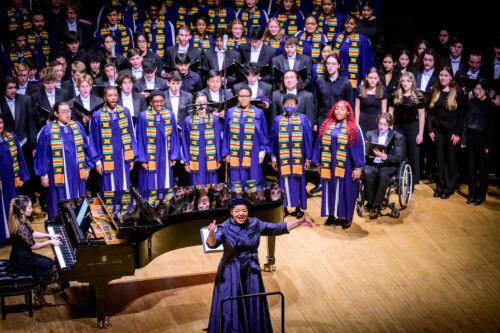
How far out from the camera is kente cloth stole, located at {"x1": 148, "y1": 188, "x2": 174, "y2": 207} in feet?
22.9

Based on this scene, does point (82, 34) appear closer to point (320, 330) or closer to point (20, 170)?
point (20, 170)

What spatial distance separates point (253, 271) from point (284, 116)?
3.27 meters

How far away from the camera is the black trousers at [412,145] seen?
392 inches

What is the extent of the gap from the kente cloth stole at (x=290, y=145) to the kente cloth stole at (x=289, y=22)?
8.80ft

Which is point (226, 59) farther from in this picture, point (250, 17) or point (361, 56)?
point (361, 56)

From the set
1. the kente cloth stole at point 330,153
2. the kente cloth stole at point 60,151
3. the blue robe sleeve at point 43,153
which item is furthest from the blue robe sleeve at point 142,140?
the kente cloth stole at point 330,153

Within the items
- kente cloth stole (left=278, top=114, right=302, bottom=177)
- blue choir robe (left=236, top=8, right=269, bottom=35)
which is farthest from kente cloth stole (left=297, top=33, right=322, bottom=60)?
kente cloth stole (left=278, top=114, right=302, bottom=177)

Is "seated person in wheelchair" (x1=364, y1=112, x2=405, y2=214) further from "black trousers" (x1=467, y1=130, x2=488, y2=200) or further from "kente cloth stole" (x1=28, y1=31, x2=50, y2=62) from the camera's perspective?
"kente cloth stole" (x1=28, y1=31, x2=50, y2=62)

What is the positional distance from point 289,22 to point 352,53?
113 cm

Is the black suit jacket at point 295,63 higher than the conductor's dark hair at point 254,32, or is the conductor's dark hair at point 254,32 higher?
the conductor's dark hair at point 254,32

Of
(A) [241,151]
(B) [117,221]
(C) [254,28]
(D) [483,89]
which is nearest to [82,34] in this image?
(C) [254,28]

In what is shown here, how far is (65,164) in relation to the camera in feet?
28.2

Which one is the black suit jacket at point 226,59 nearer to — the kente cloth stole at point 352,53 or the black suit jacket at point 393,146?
the kente cloth stole at point 352,53

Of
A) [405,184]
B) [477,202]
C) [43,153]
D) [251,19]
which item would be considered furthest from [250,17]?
[477,202]
